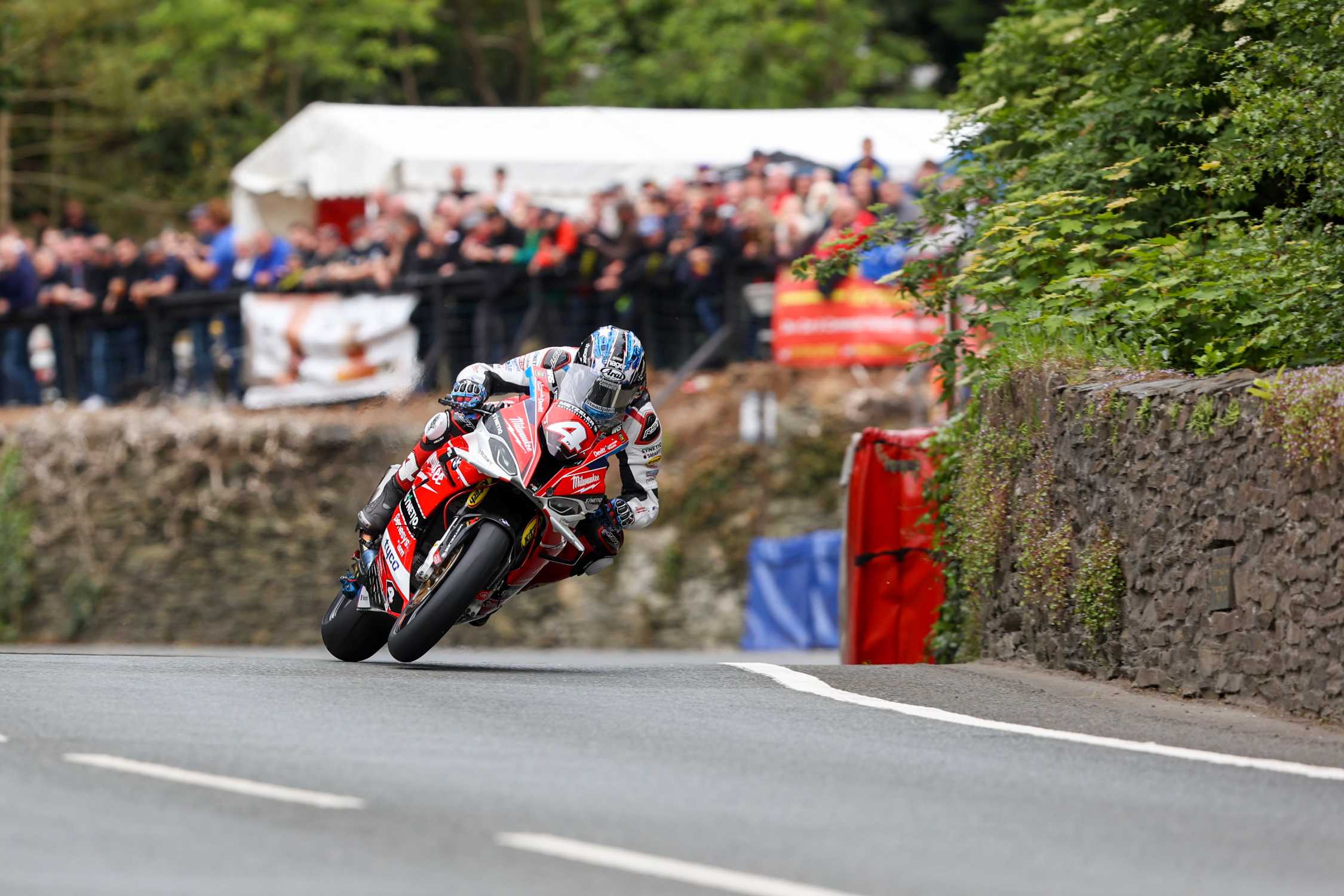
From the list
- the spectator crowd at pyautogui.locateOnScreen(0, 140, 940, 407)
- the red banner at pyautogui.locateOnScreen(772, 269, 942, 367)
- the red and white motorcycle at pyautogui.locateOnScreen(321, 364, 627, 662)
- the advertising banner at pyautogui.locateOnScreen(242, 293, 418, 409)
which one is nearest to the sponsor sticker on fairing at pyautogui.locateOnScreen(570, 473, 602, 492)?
the red and white motorcycle at pyautogui.locateOnScreen(321, 364, 627, 662)

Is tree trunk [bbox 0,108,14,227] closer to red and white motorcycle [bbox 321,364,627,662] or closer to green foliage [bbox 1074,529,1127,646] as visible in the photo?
red and white motorcycle [bbox 321,364,627,662]

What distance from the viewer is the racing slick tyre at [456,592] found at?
11258 mm

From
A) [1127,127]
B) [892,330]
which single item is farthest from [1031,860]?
[892,330]

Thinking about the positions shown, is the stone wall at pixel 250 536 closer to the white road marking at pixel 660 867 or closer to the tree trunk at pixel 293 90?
the white road marking at pixel 660 867

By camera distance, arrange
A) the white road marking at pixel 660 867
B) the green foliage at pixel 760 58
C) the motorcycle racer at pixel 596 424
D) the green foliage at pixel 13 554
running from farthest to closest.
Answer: the green foliage at pixel 760 58
the green foliage at pixel 13 554
the motorcycle racer at pixel 596 424
the white road marking at pixel 660 867

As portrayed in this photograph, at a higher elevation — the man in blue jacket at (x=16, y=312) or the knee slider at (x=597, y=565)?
the man in blue jacket at (x=16, y=312)

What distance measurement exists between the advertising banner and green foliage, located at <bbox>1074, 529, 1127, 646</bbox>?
42.6ft

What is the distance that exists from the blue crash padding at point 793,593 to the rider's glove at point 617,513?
1110cm

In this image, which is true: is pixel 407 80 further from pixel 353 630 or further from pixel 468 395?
pixel 468 395

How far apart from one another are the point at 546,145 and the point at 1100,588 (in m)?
18.0

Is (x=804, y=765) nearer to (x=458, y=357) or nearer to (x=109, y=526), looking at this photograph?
(x=458, y=357)

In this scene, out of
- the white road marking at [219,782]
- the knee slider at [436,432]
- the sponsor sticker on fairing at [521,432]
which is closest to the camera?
the white road marking at [219,782]

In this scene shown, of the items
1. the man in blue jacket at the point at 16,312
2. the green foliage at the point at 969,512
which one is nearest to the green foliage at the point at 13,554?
the man in blue jacket at the point at 16,312

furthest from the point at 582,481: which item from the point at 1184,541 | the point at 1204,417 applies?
the point at 1204,417
